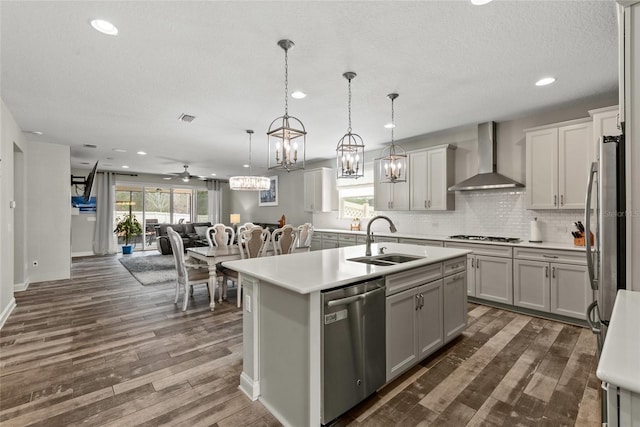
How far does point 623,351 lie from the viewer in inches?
34.4

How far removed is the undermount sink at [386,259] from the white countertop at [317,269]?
0.11 meters

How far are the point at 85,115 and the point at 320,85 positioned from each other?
131 inches

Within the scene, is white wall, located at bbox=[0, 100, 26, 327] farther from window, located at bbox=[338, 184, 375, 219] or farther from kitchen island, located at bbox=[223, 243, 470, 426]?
window, located at bbox=[338, 184, 375, 219]

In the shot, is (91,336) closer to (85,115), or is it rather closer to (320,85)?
(85,115)

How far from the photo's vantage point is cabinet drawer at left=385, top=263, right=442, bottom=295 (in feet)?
7.25

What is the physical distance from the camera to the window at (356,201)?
660 cm

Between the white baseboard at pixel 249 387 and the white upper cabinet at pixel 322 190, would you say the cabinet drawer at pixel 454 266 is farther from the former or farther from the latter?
the white upper cabinet at pixel 322 190

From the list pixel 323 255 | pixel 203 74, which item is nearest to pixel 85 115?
pixel 203 74

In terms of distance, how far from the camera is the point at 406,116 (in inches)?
165

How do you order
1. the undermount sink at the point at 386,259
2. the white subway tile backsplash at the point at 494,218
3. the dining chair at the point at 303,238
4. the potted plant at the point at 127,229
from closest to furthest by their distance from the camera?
the undermount sink at the point at 386,259, the white subway tile backsplash at the point at 494,218, the dining chair at the point at 303,238, the potted plant at the point at 127,229

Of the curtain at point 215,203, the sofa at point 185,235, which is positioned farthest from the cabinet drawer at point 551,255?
the curtain at point 215,203

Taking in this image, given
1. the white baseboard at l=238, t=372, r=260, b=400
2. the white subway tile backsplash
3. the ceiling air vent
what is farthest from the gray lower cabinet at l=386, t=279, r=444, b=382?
the ceiling air vent

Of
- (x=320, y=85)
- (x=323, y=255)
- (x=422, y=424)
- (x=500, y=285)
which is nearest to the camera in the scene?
(x=422, y=424)

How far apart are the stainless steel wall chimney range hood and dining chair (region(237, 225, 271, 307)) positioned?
295 centimetres
